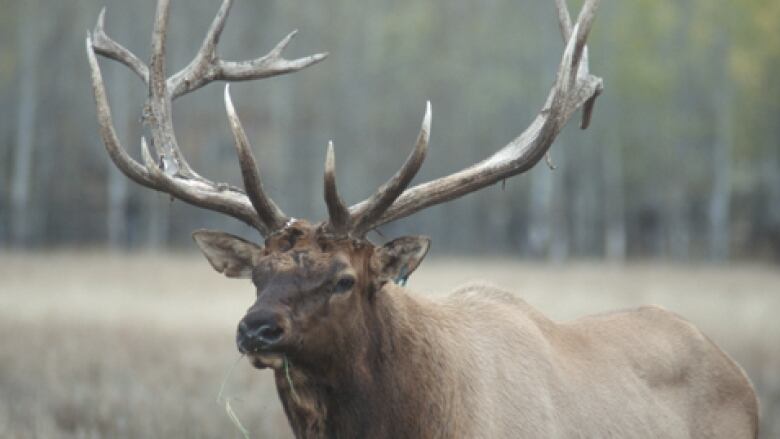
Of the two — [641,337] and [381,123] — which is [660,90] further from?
[641,337]

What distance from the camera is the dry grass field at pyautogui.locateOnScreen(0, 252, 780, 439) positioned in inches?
320

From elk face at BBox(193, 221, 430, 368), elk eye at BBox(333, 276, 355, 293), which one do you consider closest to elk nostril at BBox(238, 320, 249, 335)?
elk face at BBox(193, 221, 430, 368)

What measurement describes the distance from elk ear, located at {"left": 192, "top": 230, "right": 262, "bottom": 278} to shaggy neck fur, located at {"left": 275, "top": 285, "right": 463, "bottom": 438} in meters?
0.73

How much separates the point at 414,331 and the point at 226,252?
3.44 ft

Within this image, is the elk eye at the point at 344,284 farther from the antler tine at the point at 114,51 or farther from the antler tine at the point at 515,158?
the antler tine at the point at 114,51

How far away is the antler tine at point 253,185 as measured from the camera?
4.79m

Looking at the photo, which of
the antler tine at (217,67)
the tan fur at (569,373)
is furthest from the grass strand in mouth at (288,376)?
the antler tine at (217,67)

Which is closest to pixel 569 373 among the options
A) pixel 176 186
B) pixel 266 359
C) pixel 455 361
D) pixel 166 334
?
pixel 455 361

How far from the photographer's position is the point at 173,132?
6.04m

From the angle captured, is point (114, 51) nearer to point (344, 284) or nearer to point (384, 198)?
point (384, 198)

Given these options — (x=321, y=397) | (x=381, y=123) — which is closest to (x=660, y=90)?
(x=381, y=123)

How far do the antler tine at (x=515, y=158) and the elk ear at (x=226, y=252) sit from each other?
0.71 m

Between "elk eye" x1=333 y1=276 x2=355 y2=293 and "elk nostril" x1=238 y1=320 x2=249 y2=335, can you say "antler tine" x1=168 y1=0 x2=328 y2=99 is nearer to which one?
"elk eye" x1=333 y1=276 x2=355 y2=293

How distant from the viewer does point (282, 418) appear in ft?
28.0
